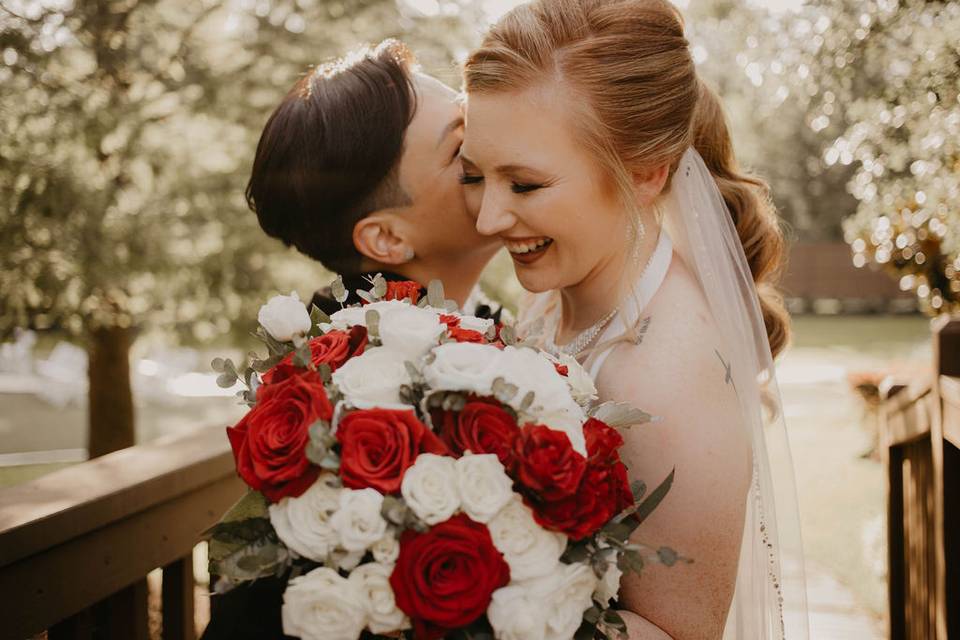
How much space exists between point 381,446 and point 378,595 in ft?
Answer: 0.80

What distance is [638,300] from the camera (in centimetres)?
232

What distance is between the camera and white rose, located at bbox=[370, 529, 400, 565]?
4.94ft

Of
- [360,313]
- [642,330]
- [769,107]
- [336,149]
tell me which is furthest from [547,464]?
[769,107]

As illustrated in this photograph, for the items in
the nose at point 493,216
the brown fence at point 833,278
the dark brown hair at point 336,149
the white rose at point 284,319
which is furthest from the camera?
the brown fence at point 833,278

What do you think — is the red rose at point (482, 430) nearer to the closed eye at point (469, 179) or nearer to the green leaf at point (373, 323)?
the green leaf at point (373, 323)

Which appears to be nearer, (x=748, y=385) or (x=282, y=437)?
(x=282, y=437)

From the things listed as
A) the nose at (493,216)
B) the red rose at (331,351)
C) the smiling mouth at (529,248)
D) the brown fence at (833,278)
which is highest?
the brown fence at (833,278)

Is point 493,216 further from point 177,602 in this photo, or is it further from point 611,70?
point 177,602

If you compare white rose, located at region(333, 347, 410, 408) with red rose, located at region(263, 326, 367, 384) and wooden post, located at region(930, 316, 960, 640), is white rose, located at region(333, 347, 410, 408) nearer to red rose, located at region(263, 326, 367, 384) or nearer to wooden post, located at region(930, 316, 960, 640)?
red rose, located at region(263, 326, 367, 384)

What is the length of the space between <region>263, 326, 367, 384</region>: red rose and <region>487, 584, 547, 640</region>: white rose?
1.78ft

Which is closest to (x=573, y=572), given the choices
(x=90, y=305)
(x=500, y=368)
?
(x=500, y=368)

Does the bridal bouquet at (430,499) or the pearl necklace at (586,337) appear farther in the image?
the pearl necklace at (586,337)

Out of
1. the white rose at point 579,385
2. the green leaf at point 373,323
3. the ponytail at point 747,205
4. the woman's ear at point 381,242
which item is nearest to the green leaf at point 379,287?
the green leaf at point 373,323

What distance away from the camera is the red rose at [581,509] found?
1537 mm
